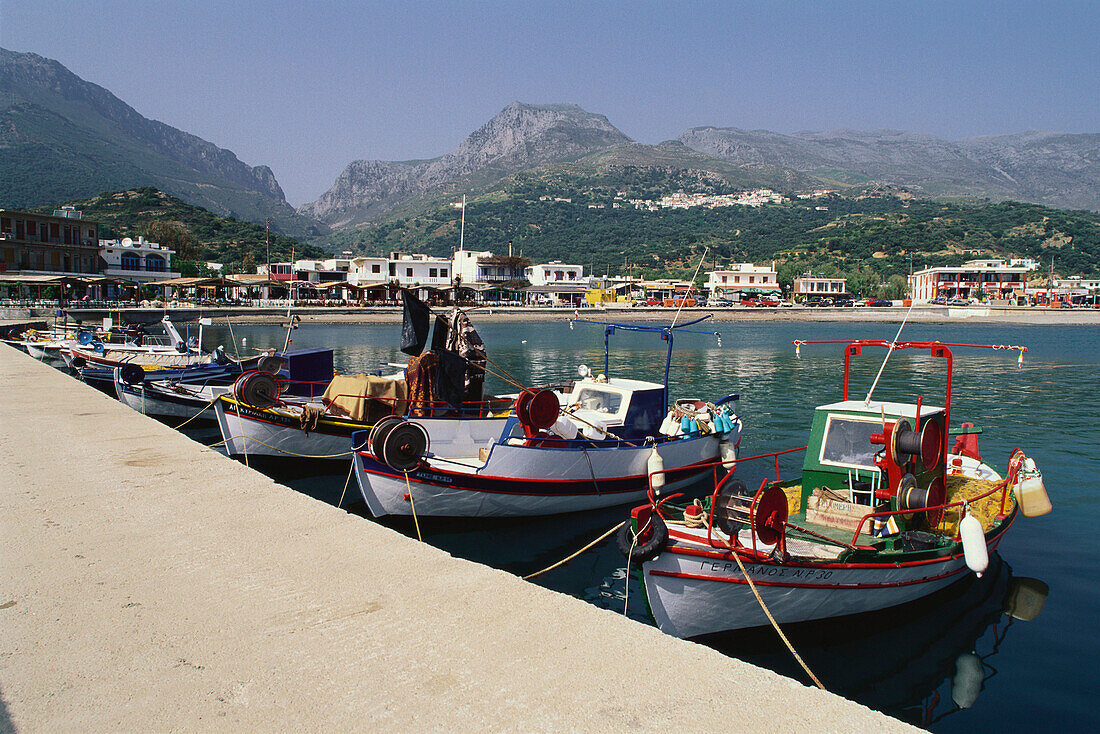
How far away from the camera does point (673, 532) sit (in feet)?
26.1

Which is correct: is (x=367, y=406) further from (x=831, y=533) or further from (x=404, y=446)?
(x=831, y=533)

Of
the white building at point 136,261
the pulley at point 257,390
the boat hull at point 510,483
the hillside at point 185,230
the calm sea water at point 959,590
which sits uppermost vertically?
the hillside at point 185,230

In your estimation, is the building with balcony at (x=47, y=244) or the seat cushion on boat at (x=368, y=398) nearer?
the seat cushion on boat at (x=368, y=398)

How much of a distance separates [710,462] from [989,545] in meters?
6.02

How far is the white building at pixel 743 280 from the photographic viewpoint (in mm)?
120375

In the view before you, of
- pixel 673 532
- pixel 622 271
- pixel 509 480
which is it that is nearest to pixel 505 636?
pixel 673 532

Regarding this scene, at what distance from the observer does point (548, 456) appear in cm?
1247

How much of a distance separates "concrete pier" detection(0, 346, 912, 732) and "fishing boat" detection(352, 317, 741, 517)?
5.39 metres

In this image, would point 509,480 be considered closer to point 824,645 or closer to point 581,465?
point 581,465

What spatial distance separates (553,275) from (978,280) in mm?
70367

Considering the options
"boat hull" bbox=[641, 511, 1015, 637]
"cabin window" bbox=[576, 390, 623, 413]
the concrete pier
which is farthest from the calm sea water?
the concrete pier

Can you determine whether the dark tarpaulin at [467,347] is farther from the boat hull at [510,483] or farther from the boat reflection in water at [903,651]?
the boat reflection in water at [903,651]

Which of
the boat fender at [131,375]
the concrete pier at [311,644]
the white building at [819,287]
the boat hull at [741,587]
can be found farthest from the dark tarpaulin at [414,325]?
the white building at [819,287]

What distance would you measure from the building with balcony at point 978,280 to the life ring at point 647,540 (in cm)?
12026
